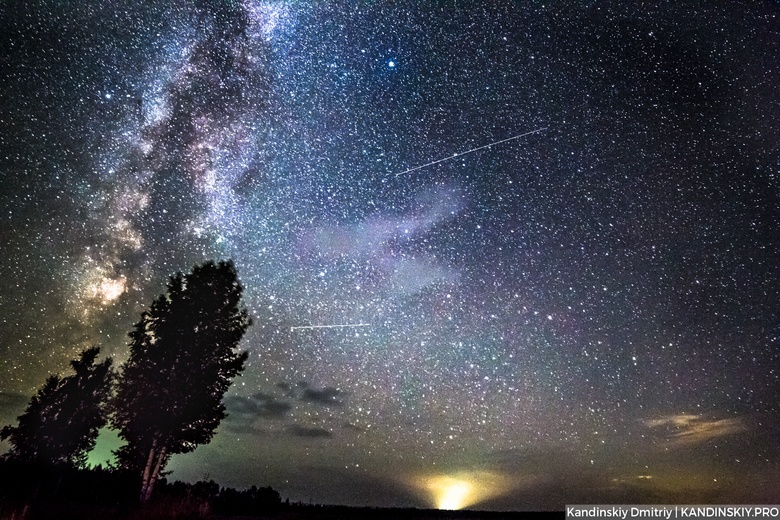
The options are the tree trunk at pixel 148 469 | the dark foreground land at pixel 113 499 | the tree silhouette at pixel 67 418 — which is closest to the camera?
the dark foreground land at pixel 113 499

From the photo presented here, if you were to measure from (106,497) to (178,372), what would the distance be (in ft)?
32.0

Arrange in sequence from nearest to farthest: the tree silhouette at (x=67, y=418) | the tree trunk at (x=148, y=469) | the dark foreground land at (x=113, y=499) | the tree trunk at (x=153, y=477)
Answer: the dark foreground land at (x=113, y=499), the tree trunk at (x=153, y=477), the tree trunk at (x=148, y=469), the tree silhouette at (x=67, y=418)

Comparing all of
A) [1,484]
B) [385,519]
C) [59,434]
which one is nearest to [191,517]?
[385,519]

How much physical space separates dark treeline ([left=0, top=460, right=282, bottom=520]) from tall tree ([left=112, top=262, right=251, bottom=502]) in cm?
178

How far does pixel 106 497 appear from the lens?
21.5 m

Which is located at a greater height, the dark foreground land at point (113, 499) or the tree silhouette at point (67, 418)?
the tree silhouette at point (67, 418)

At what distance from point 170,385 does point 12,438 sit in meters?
14.4

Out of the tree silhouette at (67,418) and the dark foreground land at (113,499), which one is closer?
the dark foreground land at (113,499)

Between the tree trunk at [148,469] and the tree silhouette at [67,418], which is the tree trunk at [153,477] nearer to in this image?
the tree trunk at [148,469]

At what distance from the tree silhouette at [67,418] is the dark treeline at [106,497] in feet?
2.19

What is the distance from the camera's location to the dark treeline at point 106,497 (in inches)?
572

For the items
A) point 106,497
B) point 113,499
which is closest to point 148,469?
point 113,499

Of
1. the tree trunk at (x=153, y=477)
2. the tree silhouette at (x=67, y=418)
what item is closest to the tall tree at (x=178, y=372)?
the tree trunk at (x=153, y=477)

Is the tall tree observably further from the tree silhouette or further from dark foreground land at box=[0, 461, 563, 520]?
Answer: the tree silhouette
